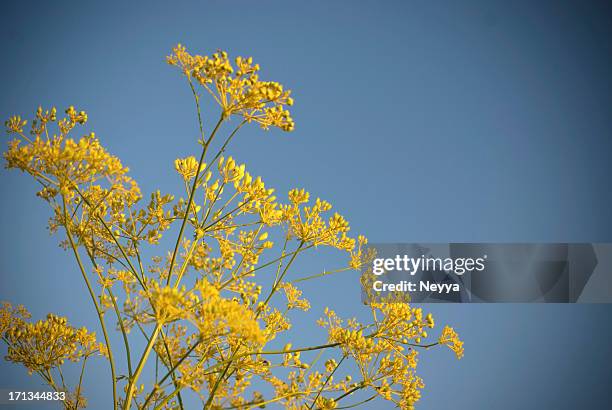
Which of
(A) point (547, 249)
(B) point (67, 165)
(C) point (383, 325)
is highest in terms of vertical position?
(A) point (547, 249)

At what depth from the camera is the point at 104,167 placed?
0.98m

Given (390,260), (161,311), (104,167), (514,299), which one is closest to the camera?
(161,311)

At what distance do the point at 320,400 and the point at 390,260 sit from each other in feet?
15.0

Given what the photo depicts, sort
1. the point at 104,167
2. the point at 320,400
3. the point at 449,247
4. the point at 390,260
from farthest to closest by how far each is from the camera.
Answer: the point at 449,247 < the point at 390,260 < the point at 320,400 < the point at 104,167

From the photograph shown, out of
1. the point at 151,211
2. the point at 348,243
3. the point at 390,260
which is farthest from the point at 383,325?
the point at 390,260

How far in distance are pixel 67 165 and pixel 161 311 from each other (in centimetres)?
32

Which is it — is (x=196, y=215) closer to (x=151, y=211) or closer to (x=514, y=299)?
(x=151, y=211)

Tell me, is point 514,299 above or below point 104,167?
above

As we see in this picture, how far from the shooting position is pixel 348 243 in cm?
125

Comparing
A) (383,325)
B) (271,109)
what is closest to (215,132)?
(271,109)

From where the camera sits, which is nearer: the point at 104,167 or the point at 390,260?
the point at 104,167

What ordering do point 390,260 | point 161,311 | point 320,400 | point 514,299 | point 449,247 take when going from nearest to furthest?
1. point 161,311
2. point 320,400
3. point 390,260
4. point 449,247
5. point 514,299

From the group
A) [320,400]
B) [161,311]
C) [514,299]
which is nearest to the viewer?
[161,311]

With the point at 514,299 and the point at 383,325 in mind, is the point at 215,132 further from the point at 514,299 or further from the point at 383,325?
the point at 514,299
